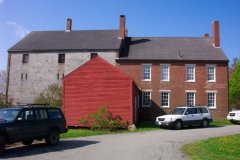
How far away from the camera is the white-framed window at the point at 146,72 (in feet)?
120

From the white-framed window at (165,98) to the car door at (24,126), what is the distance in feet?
74.8

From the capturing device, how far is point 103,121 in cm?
2414

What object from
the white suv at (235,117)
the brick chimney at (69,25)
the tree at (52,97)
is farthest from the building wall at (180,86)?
the brick chimney at (69,25)

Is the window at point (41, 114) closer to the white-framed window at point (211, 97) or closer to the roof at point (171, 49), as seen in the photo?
the roof at point (171, 49)

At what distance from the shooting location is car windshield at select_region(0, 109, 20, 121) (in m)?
13.8

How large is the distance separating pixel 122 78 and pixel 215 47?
58.8 ft

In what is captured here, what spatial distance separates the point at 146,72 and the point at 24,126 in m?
23.9

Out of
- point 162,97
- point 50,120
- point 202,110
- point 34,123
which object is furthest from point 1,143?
point 162,97

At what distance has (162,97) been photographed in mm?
36062

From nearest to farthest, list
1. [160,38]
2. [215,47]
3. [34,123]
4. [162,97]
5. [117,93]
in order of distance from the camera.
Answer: [34,123]
[117,93]
[162,97]
[215,47]
[160,38]

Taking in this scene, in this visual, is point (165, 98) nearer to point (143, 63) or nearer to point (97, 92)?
point (143, 63)

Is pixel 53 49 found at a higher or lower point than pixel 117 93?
higher

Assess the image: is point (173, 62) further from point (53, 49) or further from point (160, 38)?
point (53, 49)

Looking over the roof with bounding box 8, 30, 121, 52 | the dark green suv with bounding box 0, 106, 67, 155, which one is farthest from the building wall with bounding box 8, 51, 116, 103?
the dark green suv with bounding box 0, 106, 67, 155
